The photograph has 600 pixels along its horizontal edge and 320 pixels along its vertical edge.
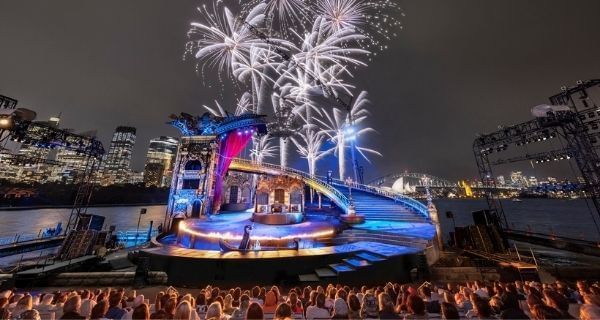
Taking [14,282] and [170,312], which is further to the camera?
[14,282]

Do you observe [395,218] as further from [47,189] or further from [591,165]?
[47,189]

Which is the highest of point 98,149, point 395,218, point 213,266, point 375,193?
point 98,149

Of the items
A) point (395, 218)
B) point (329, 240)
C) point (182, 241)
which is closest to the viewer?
point (329, 240)

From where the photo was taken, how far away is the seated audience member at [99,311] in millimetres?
3705

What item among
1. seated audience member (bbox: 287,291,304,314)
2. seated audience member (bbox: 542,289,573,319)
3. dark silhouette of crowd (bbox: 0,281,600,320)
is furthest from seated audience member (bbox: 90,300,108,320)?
seated audience member (bbox: 542,289,573,319)

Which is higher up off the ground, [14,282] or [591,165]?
[591,165]

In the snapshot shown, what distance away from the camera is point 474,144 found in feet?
80.5

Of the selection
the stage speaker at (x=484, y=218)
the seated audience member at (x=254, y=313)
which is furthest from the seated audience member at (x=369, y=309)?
the stage speaker at (x=484, y=218)

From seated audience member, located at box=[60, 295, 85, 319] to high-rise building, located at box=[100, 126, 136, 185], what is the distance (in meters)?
200

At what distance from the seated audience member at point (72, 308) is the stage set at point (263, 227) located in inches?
236

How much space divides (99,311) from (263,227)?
14170 mm

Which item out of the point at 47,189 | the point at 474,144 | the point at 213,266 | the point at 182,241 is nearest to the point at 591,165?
the point at 474,144

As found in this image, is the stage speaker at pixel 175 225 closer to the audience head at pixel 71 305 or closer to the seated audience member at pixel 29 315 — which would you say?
the audience head at pixel 71 305

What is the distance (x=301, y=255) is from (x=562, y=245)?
23821 millimetres
